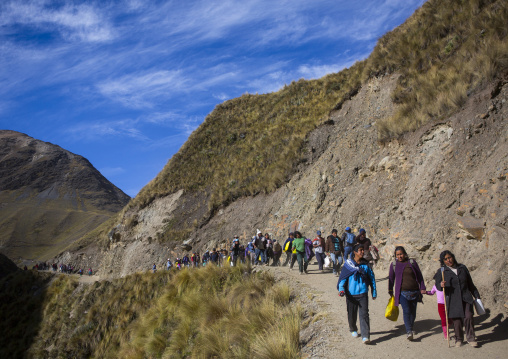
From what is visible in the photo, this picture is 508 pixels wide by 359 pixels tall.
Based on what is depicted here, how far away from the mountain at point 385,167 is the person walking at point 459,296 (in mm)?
1321

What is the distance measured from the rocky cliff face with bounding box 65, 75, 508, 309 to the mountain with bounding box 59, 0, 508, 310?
0.16 ft

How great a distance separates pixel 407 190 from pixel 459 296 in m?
7.27

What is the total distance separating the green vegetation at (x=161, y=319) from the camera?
7.48 m

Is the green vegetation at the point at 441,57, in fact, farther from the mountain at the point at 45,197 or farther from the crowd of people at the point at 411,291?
the mountain at the point at 45,197

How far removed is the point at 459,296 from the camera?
561cm

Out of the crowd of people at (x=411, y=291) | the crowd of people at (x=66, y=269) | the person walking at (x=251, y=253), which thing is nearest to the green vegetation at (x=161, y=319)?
the crowd of people at (x=411, y=291)

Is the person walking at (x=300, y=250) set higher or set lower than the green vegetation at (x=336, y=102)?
lower

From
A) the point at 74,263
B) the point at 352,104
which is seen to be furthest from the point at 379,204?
the point at 74,263

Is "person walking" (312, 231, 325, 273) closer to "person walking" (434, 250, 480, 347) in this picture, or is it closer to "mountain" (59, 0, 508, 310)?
"mountain" (59, 0, 508, 310)

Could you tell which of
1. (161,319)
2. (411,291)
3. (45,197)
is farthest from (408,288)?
(45,197)

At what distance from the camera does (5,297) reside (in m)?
30.9

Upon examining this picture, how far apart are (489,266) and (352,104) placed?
52.5ft

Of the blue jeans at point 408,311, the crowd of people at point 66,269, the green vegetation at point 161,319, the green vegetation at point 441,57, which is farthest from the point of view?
the crowd of people at point 66,269

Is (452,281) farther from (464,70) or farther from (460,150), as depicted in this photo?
(464,70)
